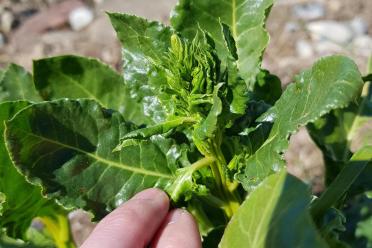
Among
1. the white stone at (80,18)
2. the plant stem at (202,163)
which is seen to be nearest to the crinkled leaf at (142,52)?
the plant stem at (202,163)

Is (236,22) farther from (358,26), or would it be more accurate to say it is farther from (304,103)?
(358,26)

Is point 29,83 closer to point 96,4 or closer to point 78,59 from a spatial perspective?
point 78,59

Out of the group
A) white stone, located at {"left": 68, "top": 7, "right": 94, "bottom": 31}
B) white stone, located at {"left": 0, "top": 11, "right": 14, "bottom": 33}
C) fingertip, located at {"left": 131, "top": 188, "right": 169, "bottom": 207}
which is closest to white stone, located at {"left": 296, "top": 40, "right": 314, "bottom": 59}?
white stone, located at {"left": 68, "top": 7, "right": 94, "bottom": 31}

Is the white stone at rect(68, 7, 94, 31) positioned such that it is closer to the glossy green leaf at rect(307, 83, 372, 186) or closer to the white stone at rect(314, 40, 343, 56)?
the white stone at rect(314, 40, 343, 56)

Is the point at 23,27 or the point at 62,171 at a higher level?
the point at 62,171

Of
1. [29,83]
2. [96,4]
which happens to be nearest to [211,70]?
[29,83]

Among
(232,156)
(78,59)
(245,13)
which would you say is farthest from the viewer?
(78,59)
